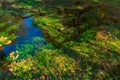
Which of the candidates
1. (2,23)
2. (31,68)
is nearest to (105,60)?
(31,68)

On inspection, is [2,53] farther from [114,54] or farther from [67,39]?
Answer: [114,54]

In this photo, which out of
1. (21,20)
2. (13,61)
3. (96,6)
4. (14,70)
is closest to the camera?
(14,70)

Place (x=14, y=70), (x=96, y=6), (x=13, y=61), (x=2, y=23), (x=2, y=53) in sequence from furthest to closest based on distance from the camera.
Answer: (x=96, y=6), (x=2, y=23), (x=2, y=53), (x=13, y=61), (x=14, y=70)

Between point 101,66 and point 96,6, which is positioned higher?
point 96,6

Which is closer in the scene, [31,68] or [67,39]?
[31,68]

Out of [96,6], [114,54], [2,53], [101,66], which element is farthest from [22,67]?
[96,6]

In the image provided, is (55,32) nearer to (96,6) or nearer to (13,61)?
(13,61)
